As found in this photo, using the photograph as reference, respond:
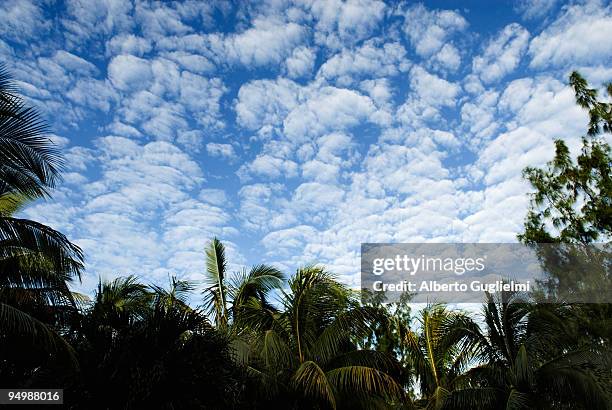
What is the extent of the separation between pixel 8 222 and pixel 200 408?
4804mm

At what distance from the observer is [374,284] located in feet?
86.0

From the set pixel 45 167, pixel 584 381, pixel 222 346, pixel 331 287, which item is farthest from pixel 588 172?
pixel 45 167

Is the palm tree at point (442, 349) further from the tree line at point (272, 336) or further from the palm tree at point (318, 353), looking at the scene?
the palm tree at point (318, 353)

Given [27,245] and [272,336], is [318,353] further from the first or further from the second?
[27,245]

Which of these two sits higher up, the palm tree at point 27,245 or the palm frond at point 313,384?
the palm tree at point 27,245

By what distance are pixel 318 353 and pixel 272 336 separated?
1256mm

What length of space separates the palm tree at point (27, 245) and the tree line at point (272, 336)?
3cm

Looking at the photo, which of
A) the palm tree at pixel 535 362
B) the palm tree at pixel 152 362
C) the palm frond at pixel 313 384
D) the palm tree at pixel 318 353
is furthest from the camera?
the palm tree at pixel 535 362

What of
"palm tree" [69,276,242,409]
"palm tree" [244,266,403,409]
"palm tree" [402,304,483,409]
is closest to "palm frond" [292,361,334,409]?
"palm tree" [244,266,403,409]

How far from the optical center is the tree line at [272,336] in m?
Answer: 7.81

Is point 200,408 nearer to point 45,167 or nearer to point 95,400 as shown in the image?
point 95,400

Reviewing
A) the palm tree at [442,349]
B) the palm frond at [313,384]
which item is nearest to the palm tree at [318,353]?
the palm frond at [313,384]

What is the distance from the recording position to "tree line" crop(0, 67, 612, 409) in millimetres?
7812

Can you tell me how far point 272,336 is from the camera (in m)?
12.7
